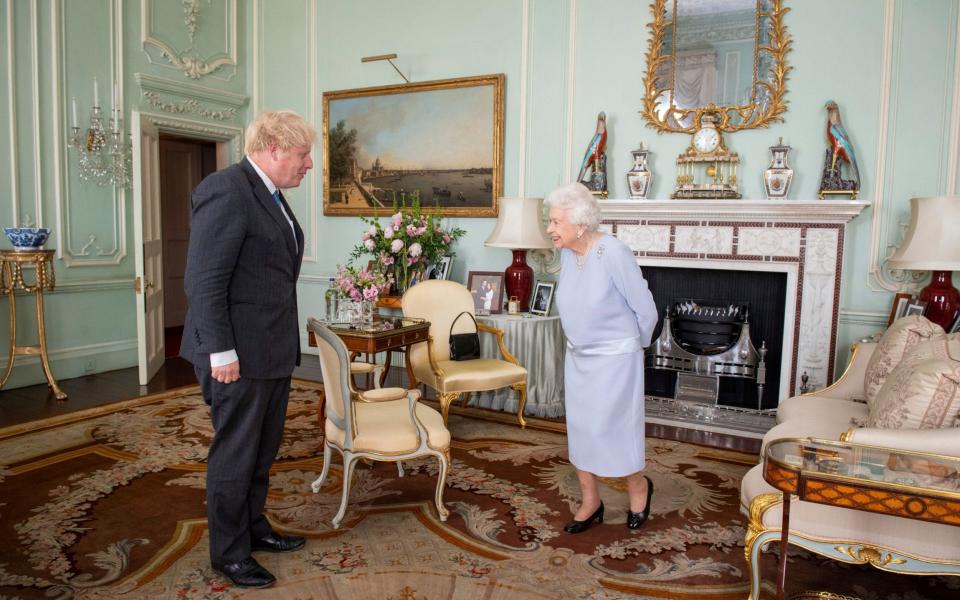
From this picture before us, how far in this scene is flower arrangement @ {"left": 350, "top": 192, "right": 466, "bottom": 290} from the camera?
18.5 ft

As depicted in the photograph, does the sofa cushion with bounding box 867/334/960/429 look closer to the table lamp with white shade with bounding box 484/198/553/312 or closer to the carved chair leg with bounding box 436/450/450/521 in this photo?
the carved chair leg with bounding box 436/450/450/521

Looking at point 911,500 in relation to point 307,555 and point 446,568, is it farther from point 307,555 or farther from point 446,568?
point 307,555

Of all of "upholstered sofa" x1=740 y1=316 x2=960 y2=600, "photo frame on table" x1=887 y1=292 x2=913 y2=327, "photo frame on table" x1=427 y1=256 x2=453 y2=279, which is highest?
"photo frame on table" x1=427 y1=256 x2=453 y2=279

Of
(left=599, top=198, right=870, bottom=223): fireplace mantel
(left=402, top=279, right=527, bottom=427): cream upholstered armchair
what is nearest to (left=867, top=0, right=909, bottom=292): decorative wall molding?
(left=599, top=198, right=870, bottom=223): fireplace mantel

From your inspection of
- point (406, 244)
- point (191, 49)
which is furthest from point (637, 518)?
point (191, 49)

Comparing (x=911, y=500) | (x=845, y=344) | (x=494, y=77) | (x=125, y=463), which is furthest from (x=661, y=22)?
(x=125, y=463)

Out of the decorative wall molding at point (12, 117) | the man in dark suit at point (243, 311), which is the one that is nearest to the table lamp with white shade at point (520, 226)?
the man in dark suit at point (243, 311)

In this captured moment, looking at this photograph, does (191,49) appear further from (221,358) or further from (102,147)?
(221,358)

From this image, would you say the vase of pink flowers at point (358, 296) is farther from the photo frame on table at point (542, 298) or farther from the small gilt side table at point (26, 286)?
the small gilt side table at point (26, 286)

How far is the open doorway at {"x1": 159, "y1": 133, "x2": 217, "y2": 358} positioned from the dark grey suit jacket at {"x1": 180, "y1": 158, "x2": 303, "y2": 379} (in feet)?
22.3

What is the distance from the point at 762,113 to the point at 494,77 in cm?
223

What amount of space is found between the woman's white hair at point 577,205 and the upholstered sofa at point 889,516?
1.13 m

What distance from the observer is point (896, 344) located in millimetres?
3445

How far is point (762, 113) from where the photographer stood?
494 centimetres
